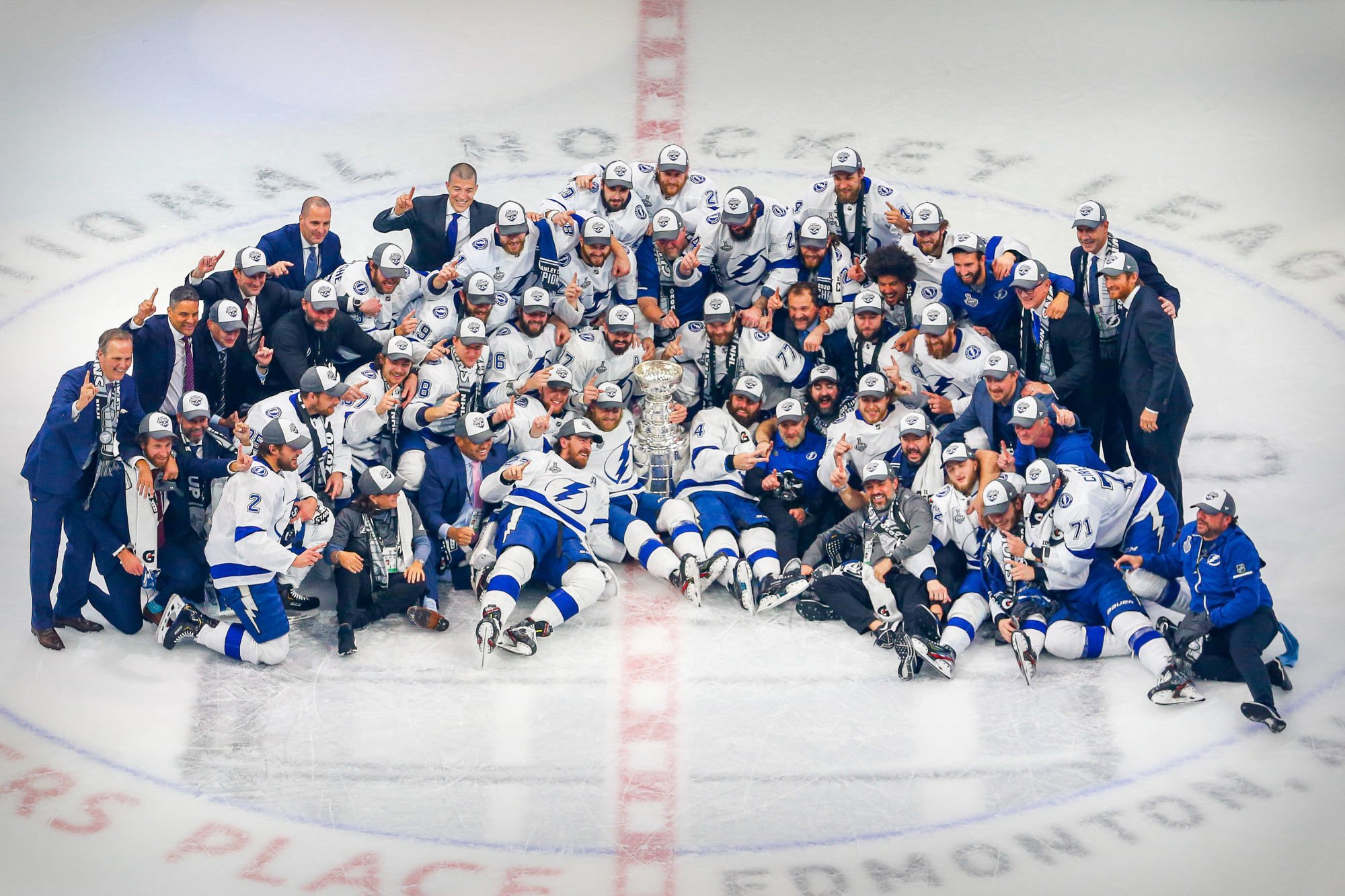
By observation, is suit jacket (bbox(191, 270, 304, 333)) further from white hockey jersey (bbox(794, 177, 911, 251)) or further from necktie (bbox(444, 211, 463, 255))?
white hockey jersey (bbox(794, 177, 911, 251))

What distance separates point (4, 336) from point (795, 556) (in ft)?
17.1

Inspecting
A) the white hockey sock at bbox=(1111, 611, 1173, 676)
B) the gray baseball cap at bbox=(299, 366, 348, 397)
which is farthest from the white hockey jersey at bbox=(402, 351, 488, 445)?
the white hockey sock at bbox=(1111, 611, 1173, 676)

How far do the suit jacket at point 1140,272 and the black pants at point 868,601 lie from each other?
190 centimetres

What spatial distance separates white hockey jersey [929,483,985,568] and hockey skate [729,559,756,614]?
3.24 feet

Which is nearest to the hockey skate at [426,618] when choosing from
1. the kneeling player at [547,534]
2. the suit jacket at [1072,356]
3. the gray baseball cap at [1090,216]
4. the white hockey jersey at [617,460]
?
the kneeling player at [547,534]

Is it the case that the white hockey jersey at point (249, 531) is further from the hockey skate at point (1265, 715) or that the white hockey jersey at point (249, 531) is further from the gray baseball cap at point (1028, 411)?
the hockey skate at point (1265, 715)

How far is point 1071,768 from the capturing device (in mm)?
9523

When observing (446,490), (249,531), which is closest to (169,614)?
(249,531)

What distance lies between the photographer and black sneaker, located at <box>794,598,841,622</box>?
1066cm

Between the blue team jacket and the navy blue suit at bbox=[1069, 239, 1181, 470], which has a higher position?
the navy blue suit at bbox=[1069, 239, 1181, 470]

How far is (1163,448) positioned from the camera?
11070 millimetres

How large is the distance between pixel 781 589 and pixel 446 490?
6.08ft

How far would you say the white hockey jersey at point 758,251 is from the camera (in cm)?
1191

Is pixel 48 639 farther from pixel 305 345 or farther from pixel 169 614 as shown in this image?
pixel 305 345
